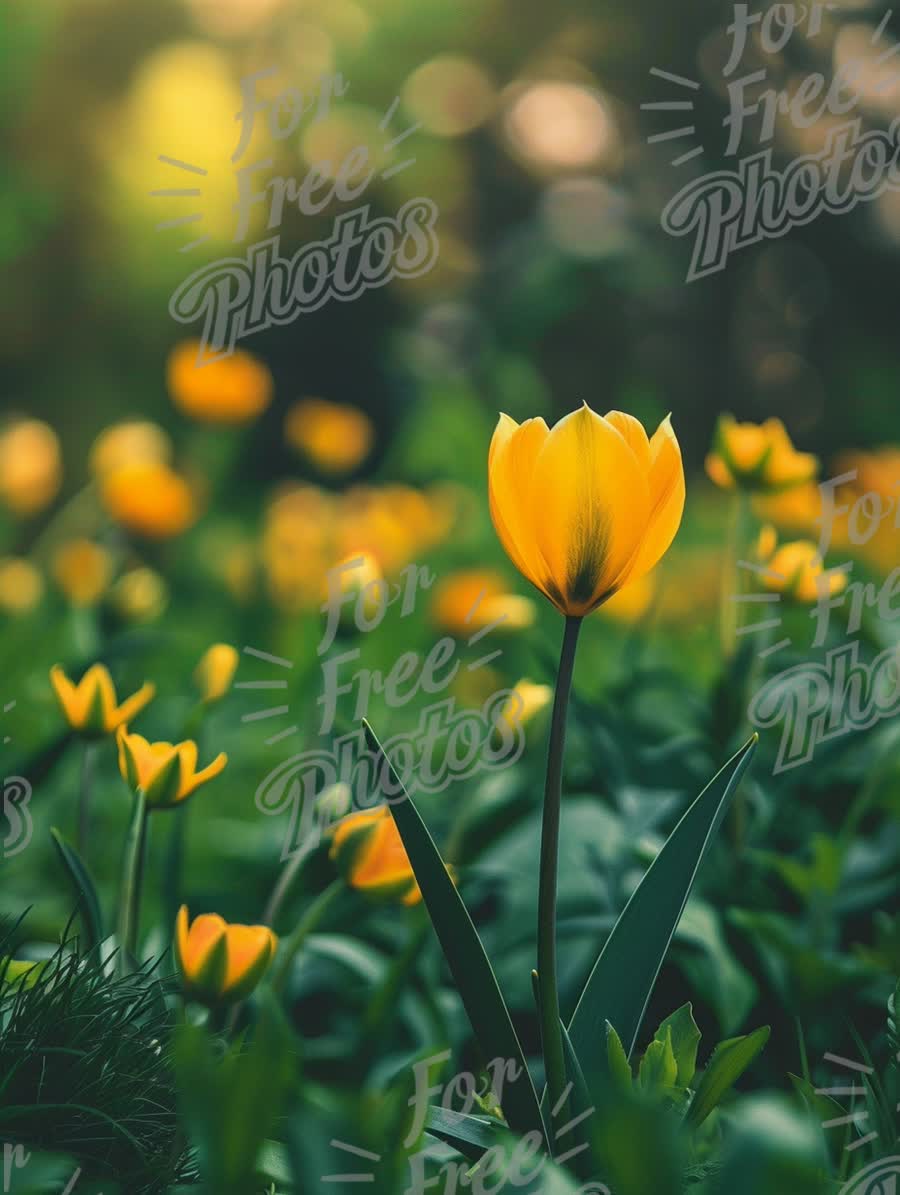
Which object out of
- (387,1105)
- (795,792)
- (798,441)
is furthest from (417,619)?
(798,441)

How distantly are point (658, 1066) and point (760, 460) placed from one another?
1.56 feet

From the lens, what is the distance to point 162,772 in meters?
0.53

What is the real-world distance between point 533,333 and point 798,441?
72 cm

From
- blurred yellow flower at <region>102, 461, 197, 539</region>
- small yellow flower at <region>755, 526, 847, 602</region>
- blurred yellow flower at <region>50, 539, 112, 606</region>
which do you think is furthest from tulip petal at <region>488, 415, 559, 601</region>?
blurred yellow flower at <region>102, 461, 197, 539</region>

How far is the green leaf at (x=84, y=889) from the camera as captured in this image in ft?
1.69

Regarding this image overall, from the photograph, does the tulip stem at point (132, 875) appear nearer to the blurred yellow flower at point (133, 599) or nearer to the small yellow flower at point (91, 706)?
the small yellow flower at point (91, 706)

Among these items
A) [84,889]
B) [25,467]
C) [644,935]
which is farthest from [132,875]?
[25,467]

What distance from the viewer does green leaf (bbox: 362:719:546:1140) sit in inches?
16.3

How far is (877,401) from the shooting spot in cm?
269

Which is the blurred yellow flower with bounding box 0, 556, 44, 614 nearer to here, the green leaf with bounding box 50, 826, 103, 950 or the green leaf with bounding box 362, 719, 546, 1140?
the green leaf with bounding box 50, 826, 103, 950

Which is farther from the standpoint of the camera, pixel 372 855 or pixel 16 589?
pixel 16 589

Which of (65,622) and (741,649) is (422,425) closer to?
(65,622)

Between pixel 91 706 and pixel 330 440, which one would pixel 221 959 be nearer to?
pixel 91 706

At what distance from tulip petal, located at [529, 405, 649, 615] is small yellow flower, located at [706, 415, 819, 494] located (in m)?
0.40
